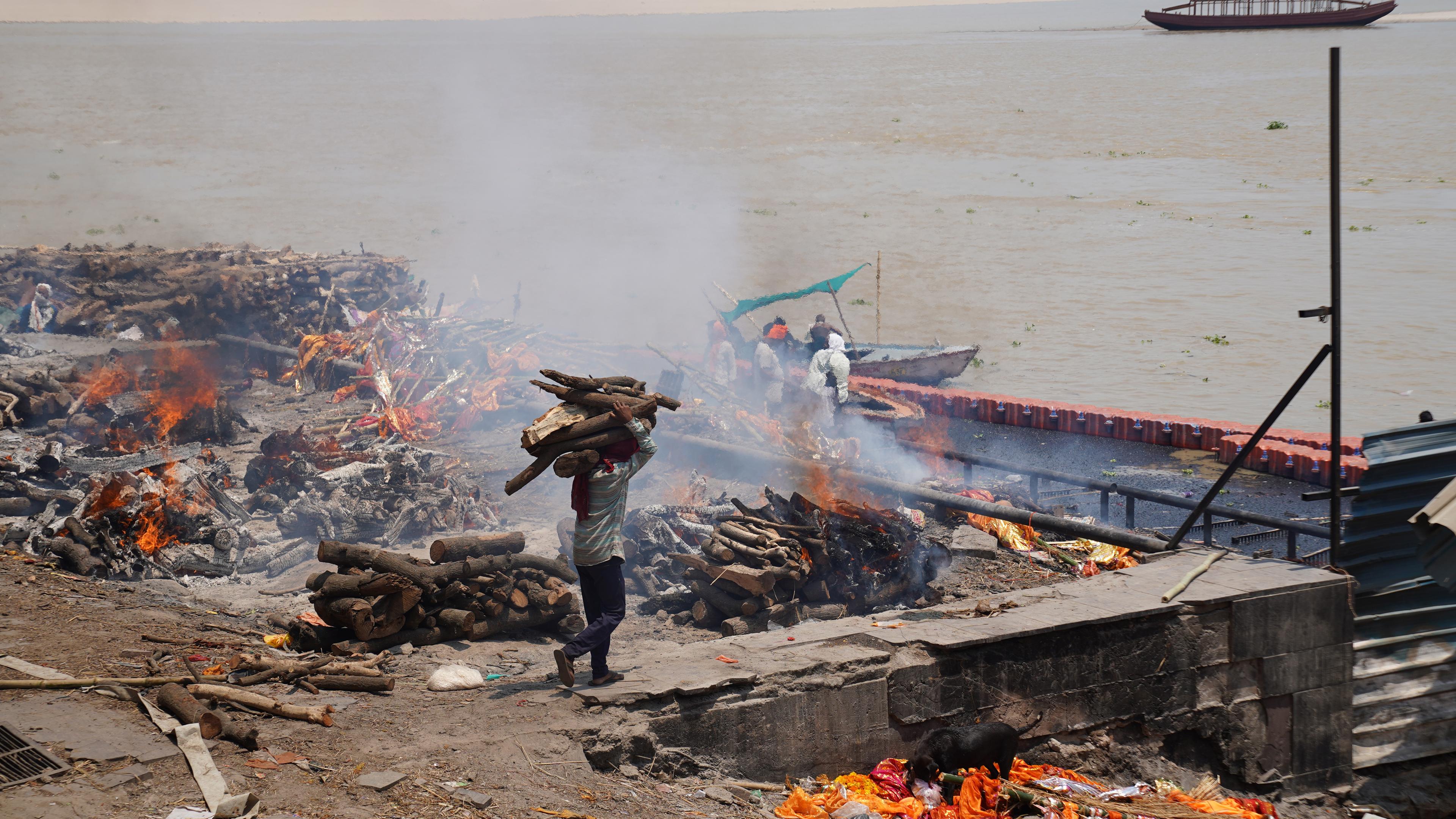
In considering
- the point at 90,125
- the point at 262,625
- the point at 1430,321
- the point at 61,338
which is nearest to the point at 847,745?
the point at 262,625

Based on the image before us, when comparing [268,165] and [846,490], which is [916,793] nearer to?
[846,490]

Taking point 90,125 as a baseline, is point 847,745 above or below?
below

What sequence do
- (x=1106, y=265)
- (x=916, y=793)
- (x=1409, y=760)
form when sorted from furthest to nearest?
(x=1106, y=265), (x=1409, y=760), (x=916, y=793)

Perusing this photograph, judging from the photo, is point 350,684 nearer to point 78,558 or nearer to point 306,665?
point 306,665

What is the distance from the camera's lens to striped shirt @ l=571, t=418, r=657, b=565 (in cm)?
591

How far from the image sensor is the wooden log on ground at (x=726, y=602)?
8336mm

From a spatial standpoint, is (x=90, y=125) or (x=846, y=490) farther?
(x=90, y=125)

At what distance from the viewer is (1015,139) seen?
54094 mm

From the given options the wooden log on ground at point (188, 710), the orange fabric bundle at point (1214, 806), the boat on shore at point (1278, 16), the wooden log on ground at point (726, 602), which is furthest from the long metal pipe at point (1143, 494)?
the boat on shore at point (1278, 16)

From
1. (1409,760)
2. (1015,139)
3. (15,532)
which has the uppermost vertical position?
(1015,139)

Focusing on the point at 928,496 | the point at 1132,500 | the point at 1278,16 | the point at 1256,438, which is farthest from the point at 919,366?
the point at 1278,16

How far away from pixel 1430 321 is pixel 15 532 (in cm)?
2535

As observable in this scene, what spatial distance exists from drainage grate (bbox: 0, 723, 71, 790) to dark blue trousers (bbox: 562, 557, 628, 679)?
8.00 feet

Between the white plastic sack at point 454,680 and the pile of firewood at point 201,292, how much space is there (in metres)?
13.9
